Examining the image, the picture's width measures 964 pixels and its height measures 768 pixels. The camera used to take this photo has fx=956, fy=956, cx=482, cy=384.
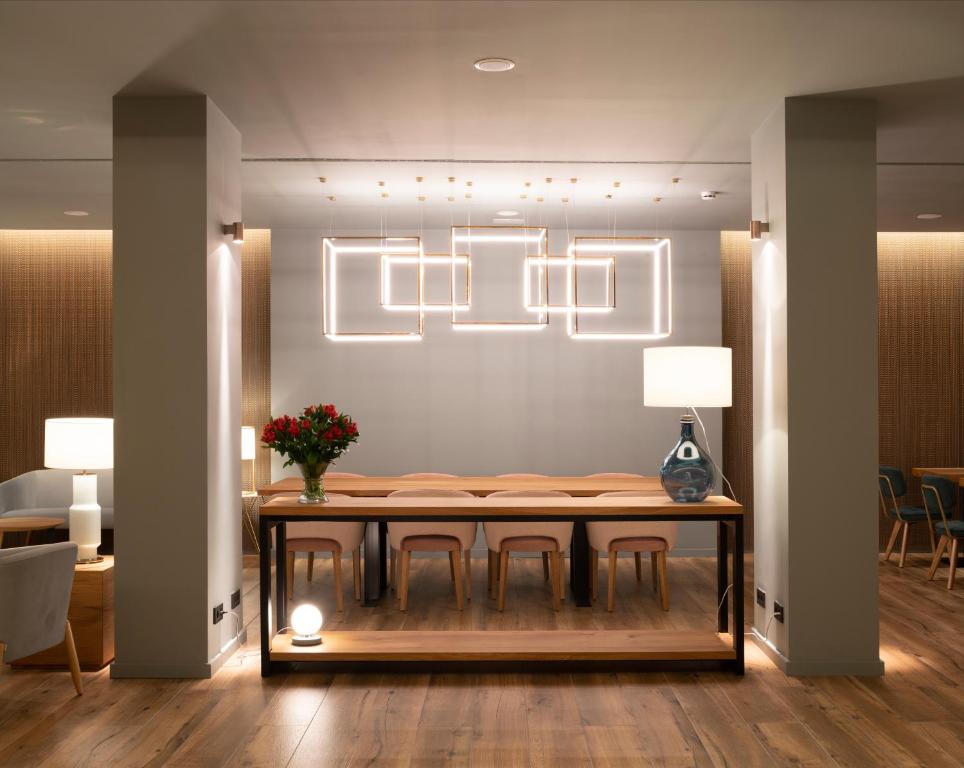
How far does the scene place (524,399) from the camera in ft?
27.7

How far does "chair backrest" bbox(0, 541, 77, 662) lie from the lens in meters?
4.04

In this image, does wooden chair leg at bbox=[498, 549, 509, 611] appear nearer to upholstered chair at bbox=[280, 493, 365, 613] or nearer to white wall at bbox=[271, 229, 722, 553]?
upholstered chair at bbox=[280, 493, 365, 613]

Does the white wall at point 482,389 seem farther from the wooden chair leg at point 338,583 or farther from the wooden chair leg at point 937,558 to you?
the wooden chair leg at point 338,583

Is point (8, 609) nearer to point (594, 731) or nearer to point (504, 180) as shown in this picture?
point (594, 731)

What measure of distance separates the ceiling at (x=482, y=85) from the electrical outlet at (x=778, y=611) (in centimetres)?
253

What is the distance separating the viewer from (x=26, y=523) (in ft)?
23.2

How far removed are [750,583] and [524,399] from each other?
2511mm

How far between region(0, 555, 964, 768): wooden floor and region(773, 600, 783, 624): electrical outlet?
0.82ft

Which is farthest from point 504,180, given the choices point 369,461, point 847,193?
point 369,461

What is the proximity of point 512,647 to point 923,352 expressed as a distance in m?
5.77

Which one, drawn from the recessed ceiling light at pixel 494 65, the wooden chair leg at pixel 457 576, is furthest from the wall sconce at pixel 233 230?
the wooden chair leg at pixel 457 576

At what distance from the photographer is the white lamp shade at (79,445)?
504cm

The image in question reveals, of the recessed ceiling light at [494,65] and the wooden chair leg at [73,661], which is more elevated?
the recessed ceiling light at [494,65]

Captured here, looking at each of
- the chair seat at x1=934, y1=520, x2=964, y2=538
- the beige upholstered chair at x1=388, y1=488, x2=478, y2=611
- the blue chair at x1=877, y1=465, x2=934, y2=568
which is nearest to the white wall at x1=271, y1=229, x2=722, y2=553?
the blue chair at x1=877, y1=465, x2=934, y2=568
